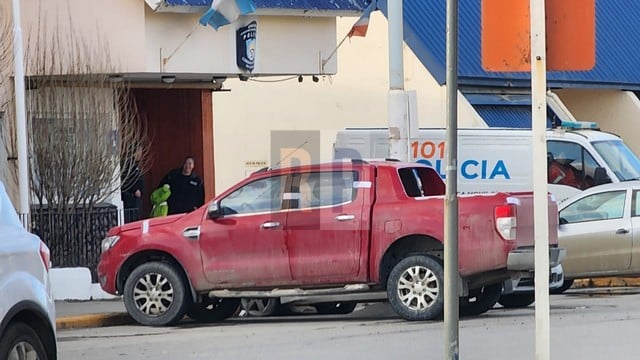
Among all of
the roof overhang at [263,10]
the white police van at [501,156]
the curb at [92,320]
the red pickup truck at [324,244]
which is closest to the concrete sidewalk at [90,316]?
the curb at [92,320]

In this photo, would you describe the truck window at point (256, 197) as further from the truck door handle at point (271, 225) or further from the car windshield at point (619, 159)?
the car windshield at point (619, 159)

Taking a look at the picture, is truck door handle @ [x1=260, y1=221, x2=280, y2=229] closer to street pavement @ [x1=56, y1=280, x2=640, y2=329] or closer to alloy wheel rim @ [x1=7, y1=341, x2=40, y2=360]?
street pavement @ [x1=56, y1=280, x2=640, y2=329]

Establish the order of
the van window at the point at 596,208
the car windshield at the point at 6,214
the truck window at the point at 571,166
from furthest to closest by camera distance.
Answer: the truck window at the point at 571,166 → the van window at the point at 596,208 → the car windshield at the point at 6,214

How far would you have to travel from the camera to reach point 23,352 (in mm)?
7344

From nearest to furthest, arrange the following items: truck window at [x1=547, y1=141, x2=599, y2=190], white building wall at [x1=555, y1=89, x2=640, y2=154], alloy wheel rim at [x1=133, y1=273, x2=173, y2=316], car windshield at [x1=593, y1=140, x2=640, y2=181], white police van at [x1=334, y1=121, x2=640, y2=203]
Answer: alloy wheel rim at [x1=133, y1=273, x2=173, y2=316], white police van at [x1=334, y1=121, x2=640, y2=203], truck window at [x1=547, y1=141, x2=599, y2=190], car windshield at [x1=593, y1=140, x2=640, y2=181], white building wall at [x1=555, y1=89, x2=640, y2=154]

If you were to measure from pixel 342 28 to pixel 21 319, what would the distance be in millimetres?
21192

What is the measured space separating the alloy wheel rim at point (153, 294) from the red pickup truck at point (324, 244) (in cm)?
1

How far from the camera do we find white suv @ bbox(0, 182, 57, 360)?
707cm

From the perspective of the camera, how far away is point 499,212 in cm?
1332

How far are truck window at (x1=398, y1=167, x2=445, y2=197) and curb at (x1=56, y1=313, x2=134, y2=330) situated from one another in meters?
3.83

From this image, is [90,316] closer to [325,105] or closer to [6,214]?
[6,214]

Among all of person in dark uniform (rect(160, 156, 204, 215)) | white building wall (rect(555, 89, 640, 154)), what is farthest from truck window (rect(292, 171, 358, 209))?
white building wall (rect(555, 89, 640, 154))

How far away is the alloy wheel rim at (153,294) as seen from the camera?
14203mm

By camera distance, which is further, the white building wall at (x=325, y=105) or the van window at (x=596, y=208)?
the white building wall at (x=325, y=105)
